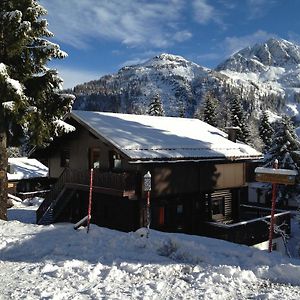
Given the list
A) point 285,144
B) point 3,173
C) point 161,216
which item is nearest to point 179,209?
point 161,216

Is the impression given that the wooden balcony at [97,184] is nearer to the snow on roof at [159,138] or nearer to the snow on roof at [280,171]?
the snow on roof at [159,138]

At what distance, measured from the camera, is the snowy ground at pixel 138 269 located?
9070 mm

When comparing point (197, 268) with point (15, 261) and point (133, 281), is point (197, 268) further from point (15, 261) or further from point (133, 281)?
point (15, 261)

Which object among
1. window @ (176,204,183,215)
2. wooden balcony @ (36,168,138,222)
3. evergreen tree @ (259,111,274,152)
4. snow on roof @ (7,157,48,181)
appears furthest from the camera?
evergreen tree @ (259,111,274,152)

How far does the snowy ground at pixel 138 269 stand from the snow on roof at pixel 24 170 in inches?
1365

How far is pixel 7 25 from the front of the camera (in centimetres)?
1767

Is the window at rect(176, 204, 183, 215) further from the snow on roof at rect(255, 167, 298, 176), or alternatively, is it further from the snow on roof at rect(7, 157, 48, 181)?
the snow on roof at rect(7, 157, 48, 181)

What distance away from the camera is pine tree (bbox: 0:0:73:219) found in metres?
17.4

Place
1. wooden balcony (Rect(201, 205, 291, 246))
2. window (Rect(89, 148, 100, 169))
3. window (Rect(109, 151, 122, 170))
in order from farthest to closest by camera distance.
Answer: window (Rect(89, 148, 100, 169)) → window (Rect(109, 151, 122, 170)) → wooden balcony (Rect(201, 205, 291, 246))

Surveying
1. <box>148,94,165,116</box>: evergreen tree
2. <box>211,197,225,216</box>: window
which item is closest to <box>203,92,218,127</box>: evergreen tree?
<box>148,94,165,116</box>: evergreen tree

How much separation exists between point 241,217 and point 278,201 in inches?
401

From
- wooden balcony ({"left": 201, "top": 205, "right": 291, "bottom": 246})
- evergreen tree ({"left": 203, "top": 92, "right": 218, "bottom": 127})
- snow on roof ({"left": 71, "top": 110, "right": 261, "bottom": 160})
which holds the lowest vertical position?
wooden balcony ({"left": 201, "top": 205, "right": 291, "bottom": 246})

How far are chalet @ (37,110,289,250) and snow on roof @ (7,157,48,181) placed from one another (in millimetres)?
20777

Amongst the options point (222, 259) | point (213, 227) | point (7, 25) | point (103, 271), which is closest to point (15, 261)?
point (103, 271)
